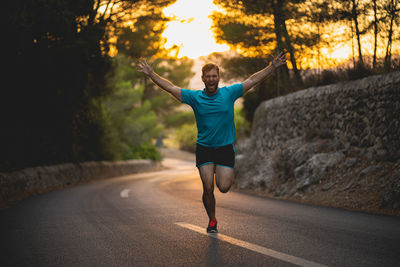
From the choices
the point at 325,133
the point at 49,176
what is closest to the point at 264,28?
the point at 325,133

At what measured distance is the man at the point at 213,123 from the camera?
17.7 ft

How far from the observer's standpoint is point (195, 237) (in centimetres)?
535

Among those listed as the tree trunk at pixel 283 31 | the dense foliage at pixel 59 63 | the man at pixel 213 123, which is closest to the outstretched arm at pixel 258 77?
the man at pixel 213 123

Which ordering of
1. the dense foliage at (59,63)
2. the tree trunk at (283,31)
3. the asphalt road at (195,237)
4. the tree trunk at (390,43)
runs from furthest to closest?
the tree trunk at (283,31) → the dense foliage at (59,63) → the tree trunk at (390,43) → the asphalt road at (195,237)

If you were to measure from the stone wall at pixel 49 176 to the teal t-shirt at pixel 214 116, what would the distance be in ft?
21.5

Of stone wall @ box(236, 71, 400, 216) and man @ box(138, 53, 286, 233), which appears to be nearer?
man @ box(138, 53, 286, 233)

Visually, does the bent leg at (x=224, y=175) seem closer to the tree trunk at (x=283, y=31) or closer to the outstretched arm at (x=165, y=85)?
the outstretched arm at (x=165, y=85)

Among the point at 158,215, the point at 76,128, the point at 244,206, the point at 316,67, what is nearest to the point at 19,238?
the point at 158,215

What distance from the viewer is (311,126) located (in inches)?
482

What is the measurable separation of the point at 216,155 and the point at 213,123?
403 mm

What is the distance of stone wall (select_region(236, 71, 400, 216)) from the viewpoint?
935 cm

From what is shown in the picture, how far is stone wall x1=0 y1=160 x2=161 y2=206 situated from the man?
→ 6384 millimetres

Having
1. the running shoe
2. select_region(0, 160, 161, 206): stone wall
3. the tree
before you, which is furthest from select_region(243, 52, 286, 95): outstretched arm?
the tree

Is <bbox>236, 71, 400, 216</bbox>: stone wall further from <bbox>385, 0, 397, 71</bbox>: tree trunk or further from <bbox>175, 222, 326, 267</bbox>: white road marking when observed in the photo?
<bbox>175, 222, 326, 267</bbox>: white road marking
